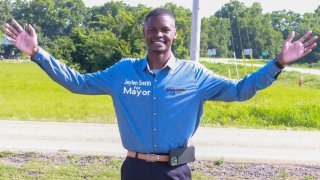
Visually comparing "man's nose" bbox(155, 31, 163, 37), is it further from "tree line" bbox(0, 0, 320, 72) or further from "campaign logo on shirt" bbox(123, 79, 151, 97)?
"tree line" bbox(0, 0, 320, 72)

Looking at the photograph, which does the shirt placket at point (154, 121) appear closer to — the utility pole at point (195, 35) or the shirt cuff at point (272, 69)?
the shirt cuff at point (272, 69)

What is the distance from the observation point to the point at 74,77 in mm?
3682

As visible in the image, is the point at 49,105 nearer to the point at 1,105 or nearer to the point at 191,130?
the point at 1,105

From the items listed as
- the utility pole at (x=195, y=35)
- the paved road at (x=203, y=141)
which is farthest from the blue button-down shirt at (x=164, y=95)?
the utility pole at (x=195, y=35)

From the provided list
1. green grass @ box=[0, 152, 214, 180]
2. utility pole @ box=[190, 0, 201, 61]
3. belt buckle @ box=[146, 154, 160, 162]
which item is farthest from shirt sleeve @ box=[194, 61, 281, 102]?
utility pole @ box=[190, 0, 201, 61]

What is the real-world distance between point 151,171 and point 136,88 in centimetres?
49

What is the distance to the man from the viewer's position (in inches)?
135

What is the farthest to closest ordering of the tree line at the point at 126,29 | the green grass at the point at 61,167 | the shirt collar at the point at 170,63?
the tree line at the point at 126,29 < the green grass at the point at 61,167 < the shirt collar at the point at 170,63

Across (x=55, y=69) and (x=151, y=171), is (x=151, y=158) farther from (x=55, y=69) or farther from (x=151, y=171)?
(x=55, y=69)

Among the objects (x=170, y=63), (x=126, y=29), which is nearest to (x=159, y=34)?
(x=170, y=63)

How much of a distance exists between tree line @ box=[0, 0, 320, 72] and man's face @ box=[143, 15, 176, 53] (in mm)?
29341

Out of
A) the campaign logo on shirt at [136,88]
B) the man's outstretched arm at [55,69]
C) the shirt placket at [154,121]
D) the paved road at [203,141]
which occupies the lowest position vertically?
the paved road at [203,141]

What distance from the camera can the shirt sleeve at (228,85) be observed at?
11.2 ft

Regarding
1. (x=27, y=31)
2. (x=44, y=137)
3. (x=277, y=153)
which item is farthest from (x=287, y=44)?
(x=44, y=137)
